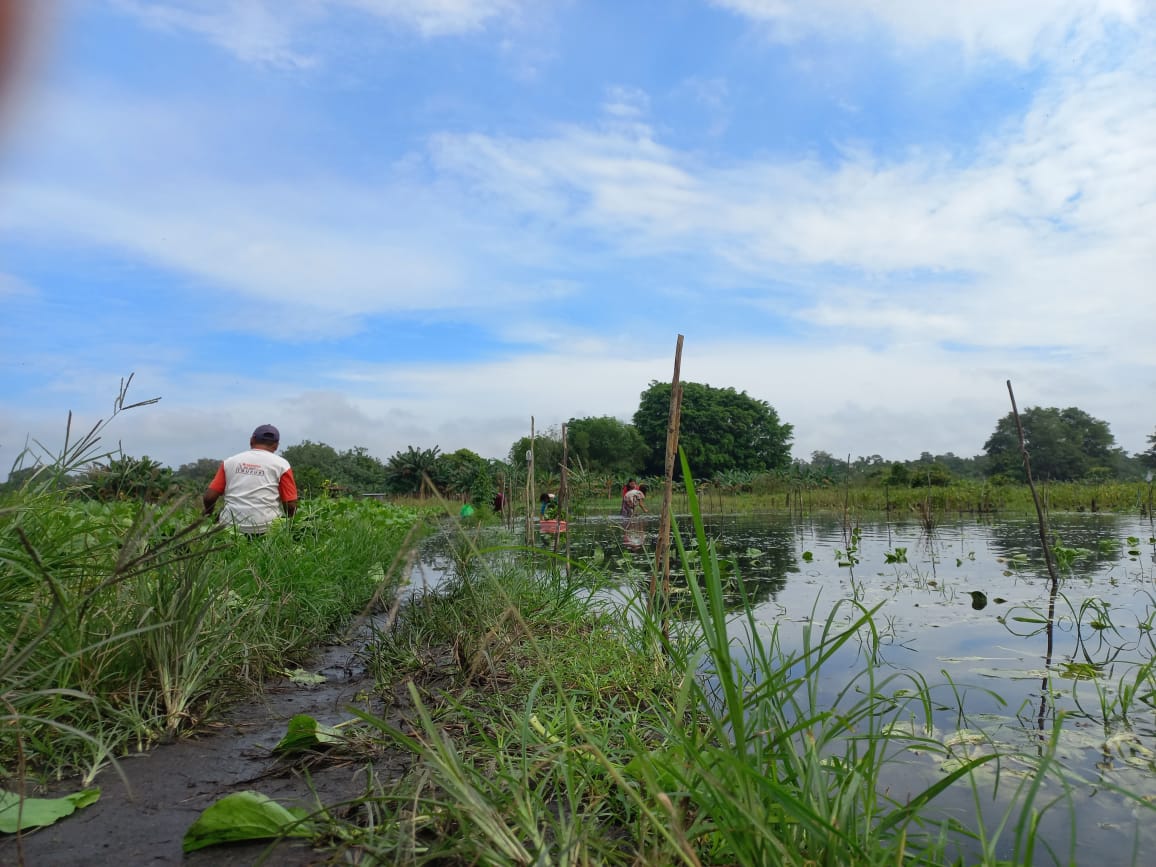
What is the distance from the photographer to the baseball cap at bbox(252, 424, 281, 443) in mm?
5648

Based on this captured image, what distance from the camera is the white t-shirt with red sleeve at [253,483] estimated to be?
5.43 m

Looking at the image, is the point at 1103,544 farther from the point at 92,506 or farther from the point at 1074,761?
the point at 92,506

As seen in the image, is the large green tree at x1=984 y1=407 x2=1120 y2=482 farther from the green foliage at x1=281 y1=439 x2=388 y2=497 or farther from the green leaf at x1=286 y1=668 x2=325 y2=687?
the green leaf at x1=286 y1=668 x2=325 y2=687

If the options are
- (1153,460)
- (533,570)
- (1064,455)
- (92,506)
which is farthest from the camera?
(1064,455)

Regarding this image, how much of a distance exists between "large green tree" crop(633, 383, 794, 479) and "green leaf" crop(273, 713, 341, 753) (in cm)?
5166

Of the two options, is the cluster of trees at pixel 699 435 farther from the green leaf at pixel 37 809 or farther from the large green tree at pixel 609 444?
the green leaf at pixel 37 809

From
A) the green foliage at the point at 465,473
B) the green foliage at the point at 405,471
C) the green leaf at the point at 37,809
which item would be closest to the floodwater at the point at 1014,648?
the green leaf at the point at 37,809

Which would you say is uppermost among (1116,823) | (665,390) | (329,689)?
(665,390)

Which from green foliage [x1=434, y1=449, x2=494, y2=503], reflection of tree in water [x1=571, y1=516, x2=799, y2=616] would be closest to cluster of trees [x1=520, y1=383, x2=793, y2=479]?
green foliage [x1=434, y1=449, x2=494, y2=503]

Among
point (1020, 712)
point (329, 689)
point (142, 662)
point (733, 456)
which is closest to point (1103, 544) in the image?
point (1020, 712)

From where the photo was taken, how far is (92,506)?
5.18 meters

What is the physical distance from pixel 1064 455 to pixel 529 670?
207 ft

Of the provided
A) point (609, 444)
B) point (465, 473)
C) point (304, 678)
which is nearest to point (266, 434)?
point (304, 678)

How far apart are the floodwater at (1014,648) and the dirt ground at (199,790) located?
4.27 feet
